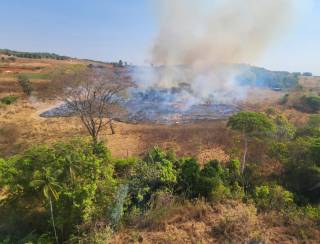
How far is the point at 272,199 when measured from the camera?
12609mm

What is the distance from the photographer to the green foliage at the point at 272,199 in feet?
39.6

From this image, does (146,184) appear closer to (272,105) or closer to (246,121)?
(246,121)

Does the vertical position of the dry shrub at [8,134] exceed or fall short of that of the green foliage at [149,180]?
it falls short

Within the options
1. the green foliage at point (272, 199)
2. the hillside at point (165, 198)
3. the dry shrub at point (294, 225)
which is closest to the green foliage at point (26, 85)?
the hillside at point (165, 198)

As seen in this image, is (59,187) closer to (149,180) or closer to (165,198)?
(149,180)

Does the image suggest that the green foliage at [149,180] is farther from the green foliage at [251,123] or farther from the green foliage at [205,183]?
the green foliage at [251,123]

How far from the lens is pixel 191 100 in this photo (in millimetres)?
37219

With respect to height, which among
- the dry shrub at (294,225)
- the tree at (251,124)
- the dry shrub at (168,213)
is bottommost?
the dry shrub at (168,213)

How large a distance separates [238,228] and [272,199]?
3382 mm

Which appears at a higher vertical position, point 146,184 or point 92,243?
point 146,184

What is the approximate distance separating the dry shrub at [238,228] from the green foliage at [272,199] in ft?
5.71

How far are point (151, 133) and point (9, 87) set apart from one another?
32887 mm

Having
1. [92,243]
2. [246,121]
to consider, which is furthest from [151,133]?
[92,243]

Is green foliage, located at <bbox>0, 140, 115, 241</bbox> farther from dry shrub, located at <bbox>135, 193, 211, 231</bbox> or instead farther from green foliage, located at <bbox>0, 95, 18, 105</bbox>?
green foliage, located at <bbox>0, 95, 18, 105</bbox>
